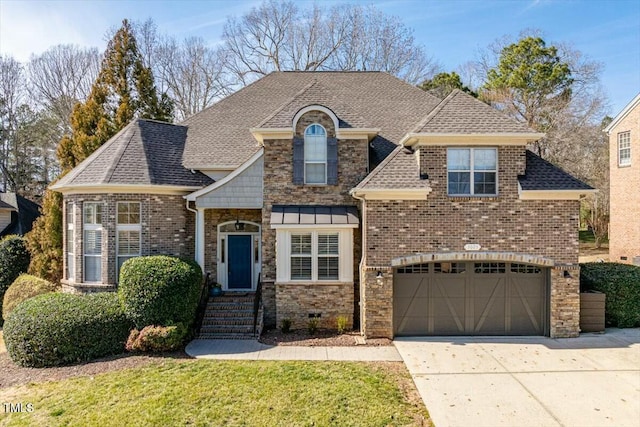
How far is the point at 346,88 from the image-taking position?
16.7m

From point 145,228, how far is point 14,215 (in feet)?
55.1

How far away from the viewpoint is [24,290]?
13875 millimetres

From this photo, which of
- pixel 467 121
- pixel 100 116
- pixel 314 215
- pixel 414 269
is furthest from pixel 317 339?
pixel 100 116

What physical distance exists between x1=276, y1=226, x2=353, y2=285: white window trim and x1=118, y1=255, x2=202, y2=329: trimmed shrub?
100 inches

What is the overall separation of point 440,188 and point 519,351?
4.53 m

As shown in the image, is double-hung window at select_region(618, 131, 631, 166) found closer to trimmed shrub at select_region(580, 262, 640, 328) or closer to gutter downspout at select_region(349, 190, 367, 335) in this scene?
trimmed shrub at select_region(580, 262, 640, 328)

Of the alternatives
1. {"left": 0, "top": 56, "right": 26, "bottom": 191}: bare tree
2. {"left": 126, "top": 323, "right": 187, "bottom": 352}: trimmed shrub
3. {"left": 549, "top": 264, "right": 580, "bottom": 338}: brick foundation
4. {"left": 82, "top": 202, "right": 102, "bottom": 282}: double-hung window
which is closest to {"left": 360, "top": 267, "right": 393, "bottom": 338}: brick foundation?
{"left": 549, "top": 264, "right": 580, "bottom": 338}: brick foundation

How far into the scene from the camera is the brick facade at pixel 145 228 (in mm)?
12102

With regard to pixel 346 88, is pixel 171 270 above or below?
below

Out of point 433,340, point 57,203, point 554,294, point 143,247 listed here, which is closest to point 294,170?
point 143,247

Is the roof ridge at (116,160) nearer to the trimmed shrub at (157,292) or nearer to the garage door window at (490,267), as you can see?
the trimmed shrub at (157,292)

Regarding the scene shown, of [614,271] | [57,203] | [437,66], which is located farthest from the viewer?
[437,66]

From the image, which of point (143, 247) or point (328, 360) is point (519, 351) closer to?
point (328, 360)

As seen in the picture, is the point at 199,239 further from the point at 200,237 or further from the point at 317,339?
the point at 317,339
